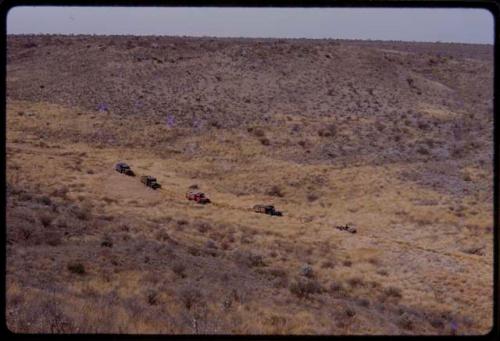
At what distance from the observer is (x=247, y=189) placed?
81.3 ft

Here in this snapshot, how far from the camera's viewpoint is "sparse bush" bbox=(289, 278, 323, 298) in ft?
35.4

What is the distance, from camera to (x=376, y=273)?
46.3ft

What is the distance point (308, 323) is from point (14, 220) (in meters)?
6.92

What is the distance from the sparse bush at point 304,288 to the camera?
35.4ft

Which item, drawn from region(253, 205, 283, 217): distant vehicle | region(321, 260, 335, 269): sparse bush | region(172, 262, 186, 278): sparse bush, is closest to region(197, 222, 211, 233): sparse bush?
region(253, 205, 283, 217): distant vehicle

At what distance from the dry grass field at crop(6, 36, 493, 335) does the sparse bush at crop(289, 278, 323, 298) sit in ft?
0.17

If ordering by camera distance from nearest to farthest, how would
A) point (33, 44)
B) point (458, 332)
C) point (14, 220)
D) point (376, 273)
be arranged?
point (458, 332) < point (14, 220) < point (376, 273) < point (33, 44)

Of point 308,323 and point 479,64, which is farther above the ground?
point 479,64

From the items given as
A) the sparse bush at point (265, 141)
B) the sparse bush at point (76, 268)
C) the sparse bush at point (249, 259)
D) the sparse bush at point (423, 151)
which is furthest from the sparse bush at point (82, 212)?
the sparse bush at point (423, 151)

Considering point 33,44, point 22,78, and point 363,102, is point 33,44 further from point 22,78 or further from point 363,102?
point 363,102

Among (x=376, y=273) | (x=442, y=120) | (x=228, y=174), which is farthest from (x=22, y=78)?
(x=376, y=273)

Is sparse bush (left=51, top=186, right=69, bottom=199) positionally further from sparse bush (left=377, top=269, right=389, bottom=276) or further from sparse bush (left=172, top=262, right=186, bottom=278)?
sparse bush (left=377, top=269, right=389, bottom=276)

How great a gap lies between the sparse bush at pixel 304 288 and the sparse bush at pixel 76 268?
384 centimetres

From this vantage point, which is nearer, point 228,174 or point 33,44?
point 228,174
